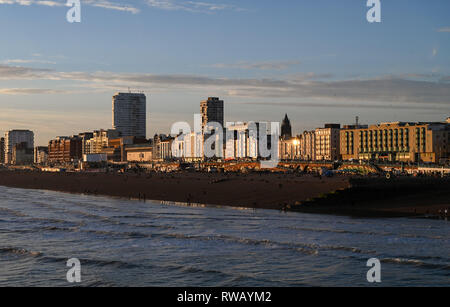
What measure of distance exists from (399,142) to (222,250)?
140450mm

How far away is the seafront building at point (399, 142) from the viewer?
6014 inches

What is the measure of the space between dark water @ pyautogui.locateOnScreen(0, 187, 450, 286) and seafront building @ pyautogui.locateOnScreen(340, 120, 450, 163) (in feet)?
374

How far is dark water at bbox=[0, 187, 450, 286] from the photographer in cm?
2467

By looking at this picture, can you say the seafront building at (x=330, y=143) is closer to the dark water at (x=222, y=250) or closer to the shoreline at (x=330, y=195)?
the shoreline at (x=330, y=195)

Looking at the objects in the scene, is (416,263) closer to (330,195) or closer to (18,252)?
(18,252)

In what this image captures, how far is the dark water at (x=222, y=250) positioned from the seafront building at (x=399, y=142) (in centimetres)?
11400

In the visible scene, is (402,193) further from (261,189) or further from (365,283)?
(365,283)

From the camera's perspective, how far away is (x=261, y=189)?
67188 mm

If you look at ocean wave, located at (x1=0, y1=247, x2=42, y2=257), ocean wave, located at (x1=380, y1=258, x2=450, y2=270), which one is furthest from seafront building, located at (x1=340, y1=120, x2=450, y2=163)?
ocean wave, located at (x1=0, y1=247, x2=42, y2=257)

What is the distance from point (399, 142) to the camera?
162500 millimetres

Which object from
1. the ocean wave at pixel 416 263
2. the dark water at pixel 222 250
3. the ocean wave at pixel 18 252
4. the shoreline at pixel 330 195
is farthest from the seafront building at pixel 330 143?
the ocean wave at pixel 18 252

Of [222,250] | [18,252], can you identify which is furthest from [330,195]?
[18,252]
